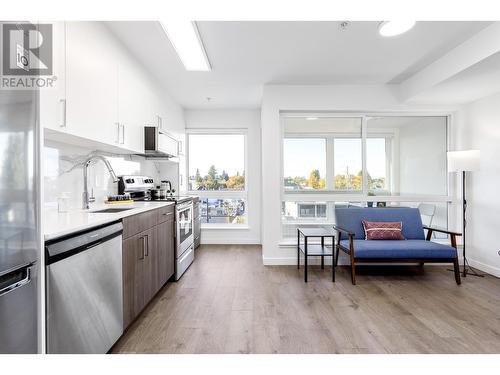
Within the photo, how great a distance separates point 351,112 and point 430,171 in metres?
1.45

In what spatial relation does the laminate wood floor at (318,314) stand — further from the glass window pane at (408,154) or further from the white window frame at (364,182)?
the glass window pane at (408,154)

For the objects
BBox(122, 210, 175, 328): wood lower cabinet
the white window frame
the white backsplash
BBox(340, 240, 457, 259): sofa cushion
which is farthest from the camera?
the white window frame

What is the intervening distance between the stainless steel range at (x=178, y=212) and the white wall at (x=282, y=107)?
1.05 metres

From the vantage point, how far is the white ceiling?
233 centimetres

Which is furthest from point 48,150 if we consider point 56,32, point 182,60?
point 182,60

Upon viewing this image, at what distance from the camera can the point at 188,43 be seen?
2.51m

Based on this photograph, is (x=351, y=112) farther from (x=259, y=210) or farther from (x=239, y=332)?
(x=239, y=332)

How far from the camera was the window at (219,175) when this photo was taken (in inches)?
200

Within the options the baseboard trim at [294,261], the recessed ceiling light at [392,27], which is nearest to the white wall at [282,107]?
the baseboard trim at [294,261]

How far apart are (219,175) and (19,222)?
13.4ft

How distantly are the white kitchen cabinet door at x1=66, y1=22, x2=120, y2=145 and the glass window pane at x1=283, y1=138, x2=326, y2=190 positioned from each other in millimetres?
2351

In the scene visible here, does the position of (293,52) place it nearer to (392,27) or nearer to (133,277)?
(392,27)

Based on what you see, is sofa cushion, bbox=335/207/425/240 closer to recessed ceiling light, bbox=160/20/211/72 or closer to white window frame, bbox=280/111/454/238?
white window frame, bbox=280/111/454/238

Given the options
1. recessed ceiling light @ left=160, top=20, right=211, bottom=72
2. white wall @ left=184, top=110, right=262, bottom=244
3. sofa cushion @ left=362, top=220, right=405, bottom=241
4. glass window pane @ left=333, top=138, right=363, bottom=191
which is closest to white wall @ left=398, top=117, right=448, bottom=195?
glass window pane @ left=333, top=138, right=363, bottom=191
